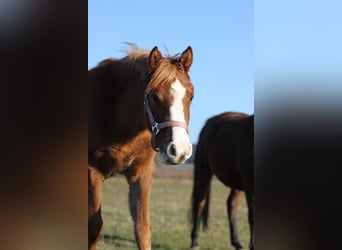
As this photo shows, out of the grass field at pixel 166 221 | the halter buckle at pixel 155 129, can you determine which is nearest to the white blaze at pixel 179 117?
the halter buckle at pixel 155 129

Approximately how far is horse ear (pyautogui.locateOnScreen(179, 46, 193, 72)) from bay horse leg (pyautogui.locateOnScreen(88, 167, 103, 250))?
88 centimetres

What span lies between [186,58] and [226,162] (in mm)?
2182

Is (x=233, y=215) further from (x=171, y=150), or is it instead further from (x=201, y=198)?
(x=171, y=150)

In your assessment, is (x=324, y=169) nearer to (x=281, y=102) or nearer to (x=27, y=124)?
(x=281, y=102)

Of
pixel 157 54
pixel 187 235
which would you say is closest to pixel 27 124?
pixel 157 54

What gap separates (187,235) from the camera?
17.2 ft

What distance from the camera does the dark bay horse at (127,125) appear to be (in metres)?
2.29

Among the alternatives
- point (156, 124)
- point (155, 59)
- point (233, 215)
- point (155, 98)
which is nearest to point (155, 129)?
point (156, 124)

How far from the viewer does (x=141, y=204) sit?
267cm

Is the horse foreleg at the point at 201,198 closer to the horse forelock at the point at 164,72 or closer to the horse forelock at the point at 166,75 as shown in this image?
the horse forelock at the point at 164,72

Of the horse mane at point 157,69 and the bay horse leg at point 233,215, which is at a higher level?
the horse mane at point 157,69

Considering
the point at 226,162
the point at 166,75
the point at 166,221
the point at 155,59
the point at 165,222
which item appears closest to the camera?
the point at 166,75

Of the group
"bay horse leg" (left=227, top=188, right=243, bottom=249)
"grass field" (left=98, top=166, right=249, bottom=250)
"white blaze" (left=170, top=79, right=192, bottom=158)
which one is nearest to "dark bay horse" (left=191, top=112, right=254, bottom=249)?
"bay horse leg" (left=227, top=188, right=243, bottom=249)

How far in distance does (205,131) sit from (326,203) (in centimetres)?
395
